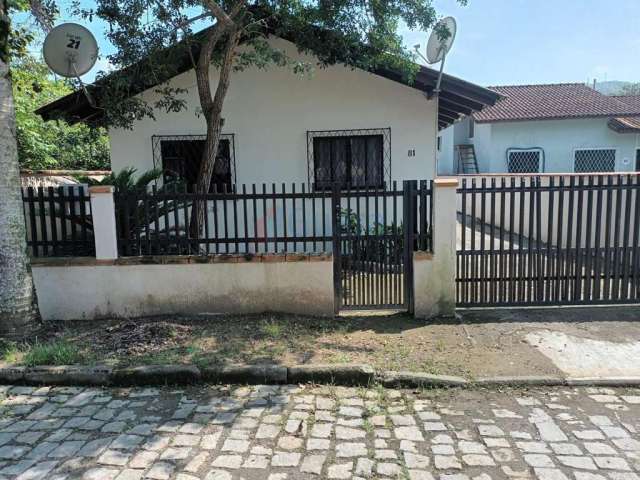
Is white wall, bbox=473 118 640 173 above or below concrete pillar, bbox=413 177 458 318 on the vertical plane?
above

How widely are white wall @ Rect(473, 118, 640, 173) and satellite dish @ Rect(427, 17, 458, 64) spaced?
12687 mm

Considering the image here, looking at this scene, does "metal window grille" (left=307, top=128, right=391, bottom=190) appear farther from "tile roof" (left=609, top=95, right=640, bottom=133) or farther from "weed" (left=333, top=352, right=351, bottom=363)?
"tile roof" (left=609, top=95, right=640, bottom=133)

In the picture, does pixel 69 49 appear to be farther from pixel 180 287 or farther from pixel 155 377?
pixel 155 377

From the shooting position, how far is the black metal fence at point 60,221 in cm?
609

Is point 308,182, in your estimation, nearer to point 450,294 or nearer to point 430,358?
point 450,294

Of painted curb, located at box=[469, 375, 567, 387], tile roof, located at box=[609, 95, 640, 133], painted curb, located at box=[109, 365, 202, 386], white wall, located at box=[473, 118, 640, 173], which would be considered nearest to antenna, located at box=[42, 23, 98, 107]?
painted curb, located at box=[109, 365, 202, 386]

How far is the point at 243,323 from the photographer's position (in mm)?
5727

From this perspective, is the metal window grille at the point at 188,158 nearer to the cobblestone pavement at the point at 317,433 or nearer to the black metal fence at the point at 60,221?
the black metal fence at the point at 60,221

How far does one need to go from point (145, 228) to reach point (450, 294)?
→ 3776 mm

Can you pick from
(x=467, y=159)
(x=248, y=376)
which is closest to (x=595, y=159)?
(x=467, y=159)

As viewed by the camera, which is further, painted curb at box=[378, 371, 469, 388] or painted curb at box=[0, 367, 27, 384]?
painted curb at box=[0, 367, 27, 384]

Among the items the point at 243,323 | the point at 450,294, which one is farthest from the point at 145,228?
the point at 450,294

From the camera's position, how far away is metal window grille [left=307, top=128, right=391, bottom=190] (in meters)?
9.03

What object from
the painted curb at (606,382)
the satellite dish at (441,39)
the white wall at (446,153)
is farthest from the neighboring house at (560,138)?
the painted curb at (606,382)
